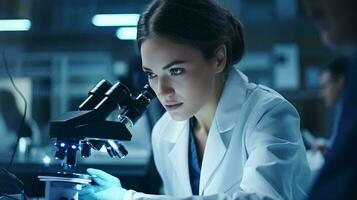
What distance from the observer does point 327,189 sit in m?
0.75

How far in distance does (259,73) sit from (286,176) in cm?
366

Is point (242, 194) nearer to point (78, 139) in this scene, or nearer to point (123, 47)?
point (78, 139)

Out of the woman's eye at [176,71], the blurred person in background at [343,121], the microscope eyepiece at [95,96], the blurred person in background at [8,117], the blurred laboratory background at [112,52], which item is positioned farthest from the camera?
the blurred laboratory background at [112,52]

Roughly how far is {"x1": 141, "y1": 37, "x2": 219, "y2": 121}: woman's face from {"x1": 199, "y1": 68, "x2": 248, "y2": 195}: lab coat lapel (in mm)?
86

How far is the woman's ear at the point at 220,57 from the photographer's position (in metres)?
1.43

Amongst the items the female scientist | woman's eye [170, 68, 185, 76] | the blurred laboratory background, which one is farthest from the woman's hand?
the blurred laboratory background

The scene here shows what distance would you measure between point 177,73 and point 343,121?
2.17ft

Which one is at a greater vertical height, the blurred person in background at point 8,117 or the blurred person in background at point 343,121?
the blurred person in background at point 343,121

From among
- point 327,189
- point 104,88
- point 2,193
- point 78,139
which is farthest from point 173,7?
point 327,189

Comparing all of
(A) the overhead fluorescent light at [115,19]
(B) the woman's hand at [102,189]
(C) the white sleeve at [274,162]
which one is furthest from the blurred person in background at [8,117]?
(C) the white sleeve at [274,162]

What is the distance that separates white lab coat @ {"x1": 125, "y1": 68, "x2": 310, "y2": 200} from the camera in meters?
1.22

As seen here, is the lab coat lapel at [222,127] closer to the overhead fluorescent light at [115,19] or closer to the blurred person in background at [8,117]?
the blurred person in background at [8,117]

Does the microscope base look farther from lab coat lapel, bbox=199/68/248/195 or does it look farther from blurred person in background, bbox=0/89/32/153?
blurred person in background, bbox=0/89/32/153

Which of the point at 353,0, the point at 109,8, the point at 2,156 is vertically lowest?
the point at 2,156
